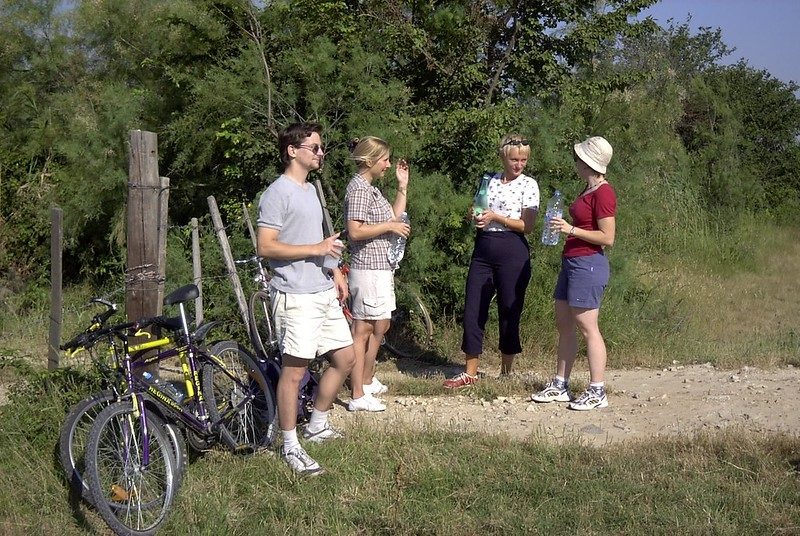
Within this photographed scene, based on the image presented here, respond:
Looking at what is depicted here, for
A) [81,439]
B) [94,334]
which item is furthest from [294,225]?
[81,439]

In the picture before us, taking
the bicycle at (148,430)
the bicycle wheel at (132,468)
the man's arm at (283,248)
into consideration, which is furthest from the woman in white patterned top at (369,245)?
the bicycle wheel at (132,468)

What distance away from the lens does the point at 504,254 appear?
263 inches

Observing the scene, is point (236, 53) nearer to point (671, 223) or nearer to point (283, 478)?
point (283, 478)

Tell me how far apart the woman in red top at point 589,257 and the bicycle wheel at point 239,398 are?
2.13 metres

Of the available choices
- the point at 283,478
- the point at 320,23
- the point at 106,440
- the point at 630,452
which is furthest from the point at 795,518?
the point at 320,23

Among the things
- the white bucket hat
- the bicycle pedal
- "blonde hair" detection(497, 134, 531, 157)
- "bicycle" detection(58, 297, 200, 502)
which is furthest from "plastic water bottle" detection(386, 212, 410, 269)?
the bicycle pedal

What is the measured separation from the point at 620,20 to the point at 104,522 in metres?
8.38

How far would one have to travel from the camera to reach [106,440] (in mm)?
4555

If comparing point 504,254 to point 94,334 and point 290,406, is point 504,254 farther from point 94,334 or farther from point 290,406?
point 94,334

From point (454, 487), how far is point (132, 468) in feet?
5.44

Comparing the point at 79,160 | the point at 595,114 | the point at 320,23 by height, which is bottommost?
the point at 79,160

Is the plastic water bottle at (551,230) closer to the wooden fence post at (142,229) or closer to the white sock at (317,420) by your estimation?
the white sock at (317,420)

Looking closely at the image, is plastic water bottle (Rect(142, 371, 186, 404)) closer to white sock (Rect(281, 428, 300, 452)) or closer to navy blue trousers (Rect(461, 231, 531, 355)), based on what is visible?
white sock (Rect(281, 428, 300, 452))

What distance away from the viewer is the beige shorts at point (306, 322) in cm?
499
